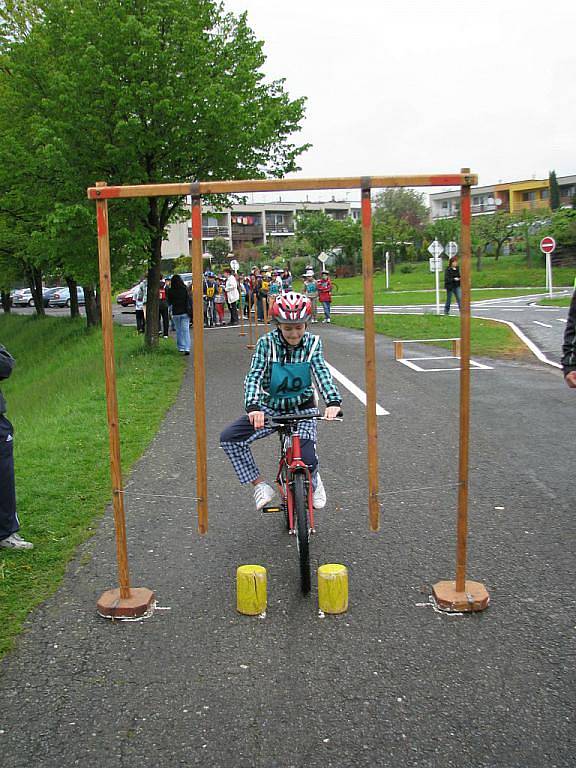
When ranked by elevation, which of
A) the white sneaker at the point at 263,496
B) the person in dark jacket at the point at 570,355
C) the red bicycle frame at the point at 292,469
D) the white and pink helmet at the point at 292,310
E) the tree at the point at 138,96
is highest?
the tree at the point at 138,96

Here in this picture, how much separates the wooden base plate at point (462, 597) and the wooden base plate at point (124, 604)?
1.68 metres

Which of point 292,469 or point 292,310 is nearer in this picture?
point 292,469

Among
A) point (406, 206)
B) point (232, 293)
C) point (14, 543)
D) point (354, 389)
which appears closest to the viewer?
point (14, 543)

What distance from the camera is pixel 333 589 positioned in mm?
4664

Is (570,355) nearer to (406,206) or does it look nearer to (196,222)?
(196,222)

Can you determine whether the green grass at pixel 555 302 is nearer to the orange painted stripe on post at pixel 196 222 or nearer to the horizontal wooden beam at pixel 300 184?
the horizontal wooden beam at pixel 300 184

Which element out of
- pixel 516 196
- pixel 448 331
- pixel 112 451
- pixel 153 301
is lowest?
pixel 448 331

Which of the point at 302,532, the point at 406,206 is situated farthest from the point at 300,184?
the point at 406,206

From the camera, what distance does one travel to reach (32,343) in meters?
33.7

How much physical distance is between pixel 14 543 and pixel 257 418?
2.07 metres

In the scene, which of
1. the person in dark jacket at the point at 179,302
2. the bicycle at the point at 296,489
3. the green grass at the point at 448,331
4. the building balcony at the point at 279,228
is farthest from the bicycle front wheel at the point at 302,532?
the building balcony at the point at 279,228

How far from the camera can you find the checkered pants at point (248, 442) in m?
5.51

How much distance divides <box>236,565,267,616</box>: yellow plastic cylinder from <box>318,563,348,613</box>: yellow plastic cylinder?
0.32 m

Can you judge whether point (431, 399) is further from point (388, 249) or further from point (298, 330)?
point (388, 249)
